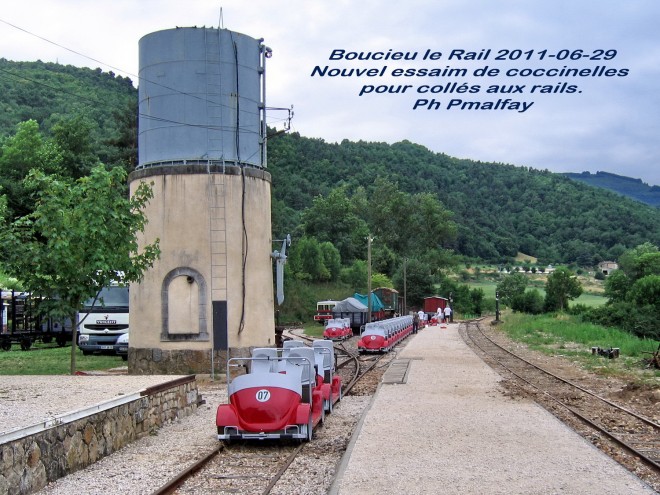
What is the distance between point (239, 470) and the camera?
419 inches

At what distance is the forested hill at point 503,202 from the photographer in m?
153

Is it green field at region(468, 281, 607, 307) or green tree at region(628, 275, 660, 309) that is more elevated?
green field at region(468, 281, 607, 307)

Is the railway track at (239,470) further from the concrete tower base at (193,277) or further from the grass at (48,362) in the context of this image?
the grass at (48,362)

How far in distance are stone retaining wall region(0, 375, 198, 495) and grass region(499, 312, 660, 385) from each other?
13530mm

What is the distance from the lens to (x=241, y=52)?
77.8 ft

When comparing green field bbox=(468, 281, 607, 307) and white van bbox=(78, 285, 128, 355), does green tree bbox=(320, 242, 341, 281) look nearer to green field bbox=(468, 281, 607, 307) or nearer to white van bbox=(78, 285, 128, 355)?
green field bbox=(468, 281, 607, 307)

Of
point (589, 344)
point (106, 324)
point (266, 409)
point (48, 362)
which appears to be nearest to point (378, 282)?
point (589, 344)

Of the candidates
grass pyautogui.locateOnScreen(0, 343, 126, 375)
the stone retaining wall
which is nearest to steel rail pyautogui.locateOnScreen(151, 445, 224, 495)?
the stone retaining wall

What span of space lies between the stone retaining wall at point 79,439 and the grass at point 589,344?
44.4 feet

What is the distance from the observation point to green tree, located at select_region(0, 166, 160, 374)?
1741 cm

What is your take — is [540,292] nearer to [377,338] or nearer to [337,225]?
[337,225]

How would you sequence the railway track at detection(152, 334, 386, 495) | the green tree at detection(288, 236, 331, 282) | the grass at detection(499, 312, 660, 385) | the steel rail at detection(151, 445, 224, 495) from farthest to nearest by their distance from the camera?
the green tree at detection(288, 236, 331, 282) → the grass at detection(499, 312, 660, 385) → the railway track at detection(152, 334, 386, 495) → the steel rail at detection(151, 445, 224, 495)

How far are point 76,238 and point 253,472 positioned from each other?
9.30 meters

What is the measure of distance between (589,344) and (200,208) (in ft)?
76.4
